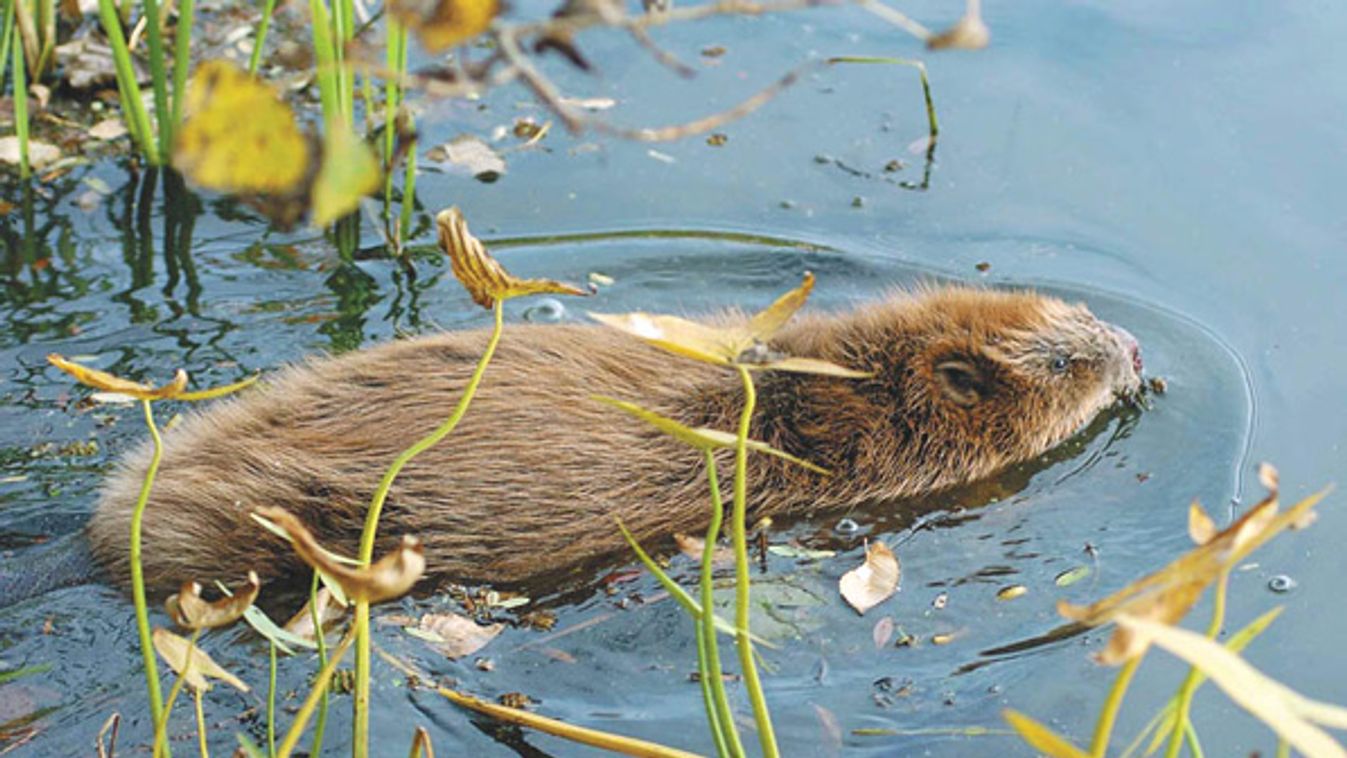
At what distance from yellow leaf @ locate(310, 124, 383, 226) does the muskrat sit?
1.95 meters

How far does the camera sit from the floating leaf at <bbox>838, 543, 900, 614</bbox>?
3.50 meters

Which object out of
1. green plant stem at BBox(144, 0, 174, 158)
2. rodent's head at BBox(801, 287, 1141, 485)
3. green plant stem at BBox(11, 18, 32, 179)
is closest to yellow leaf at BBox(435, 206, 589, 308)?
rodent's head at BBox(801, 287, 1141, 485)

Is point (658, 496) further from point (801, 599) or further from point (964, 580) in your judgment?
point (964, 580)

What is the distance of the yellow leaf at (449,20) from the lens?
4.70ft

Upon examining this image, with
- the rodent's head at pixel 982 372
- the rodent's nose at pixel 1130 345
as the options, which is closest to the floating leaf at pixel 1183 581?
the rodent's head at pixel 982 372

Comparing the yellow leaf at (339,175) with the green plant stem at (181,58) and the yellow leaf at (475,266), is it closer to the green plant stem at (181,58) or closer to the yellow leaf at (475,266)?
the yellow leaf at (475,266)

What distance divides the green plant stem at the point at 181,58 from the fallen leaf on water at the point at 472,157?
761 mm

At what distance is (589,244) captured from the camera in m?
4.65

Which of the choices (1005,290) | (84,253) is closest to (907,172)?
(1005,290)

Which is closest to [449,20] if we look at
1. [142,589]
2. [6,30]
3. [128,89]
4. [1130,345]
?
[142,589]

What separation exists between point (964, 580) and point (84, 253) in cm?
263

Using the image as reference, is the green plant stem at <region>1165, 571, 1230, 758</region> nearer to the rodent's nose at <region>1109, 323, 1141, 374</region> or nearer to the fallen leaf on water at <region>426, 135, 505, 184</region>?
the rodent's nose at <region>1109, 323, 1141, 374</region>

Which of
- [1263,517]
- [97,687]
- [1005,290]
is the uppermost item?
[1263,517]

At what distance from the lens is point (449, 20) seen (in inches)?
56.9
